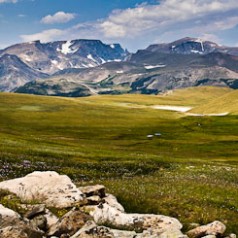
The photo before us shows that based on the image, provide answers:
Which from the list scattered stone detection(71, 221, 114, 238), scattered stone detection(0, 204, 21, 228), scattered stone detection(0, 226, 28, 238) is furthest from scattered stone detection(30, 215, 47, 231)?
scattered stone detection(0, 226, 28, 238)

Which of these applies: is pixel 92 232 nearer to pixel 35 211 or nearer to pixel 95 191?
pixel 35 211

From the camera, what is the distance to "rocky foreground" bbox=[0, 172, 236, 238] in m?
15.9

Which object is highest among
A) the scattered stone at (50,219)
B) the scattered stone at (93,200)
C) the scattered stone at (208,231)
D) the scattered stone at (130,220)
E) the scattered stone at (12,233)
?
the scattered stone at (12,233)

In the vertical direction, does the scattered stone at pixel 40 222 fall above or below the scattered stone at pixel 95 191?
above

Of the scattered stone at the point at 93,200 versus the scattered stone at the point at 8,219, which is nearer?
the scattered stone at the point at 8,219

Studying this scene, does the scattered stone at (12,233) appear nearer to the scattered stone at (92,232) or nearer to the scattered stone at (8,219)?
the scattered stone at (8,219)

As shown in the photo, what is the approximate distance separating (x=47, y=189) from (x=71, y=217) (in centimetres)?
559

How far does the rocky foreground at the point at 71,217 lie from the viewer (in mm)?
15922

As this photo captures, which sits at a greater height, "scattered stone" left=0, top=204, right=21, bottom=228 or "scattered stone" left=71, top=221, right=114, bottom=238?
"scattered stone" left=0, top=204, right=21, bottom=228

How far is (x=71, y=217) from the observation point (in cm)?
1727

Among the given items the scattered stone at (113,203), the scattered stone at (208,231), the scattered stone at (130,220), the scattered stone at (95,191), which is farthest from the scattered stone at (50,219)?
the scattered stone at (208,231)

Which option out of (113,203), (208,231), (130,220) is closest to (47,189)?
(113,203)

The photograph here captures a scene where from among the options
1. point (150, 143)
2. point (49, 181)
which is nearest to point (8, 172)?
point (49, 181)

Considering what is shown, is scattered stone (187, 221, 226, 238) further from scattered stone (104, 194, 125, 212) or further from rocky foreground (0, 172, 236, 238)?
scattered stone (104, 194, 125, 212)
